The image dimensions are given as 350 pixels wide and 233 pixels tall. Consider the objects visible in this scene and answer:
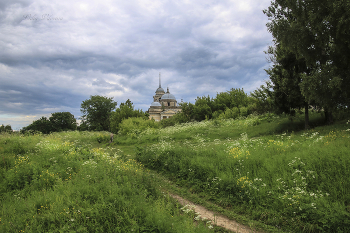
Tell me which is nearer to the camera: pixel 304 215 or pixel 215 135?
pixel 304 215

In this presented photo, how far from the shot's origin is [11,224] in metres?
4.09

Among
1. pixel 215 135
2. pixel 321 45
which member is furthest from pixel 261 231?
pixel 215 135

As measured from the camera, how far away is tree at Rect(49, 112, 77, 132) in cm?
4544

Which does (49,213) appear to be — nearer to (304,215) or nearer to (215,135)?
(304,215)

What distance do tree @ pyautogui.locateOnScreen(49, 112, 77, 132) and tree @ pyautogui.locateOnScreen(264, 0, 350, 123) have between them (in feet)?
152

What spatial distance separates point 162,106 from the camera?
2950 inches

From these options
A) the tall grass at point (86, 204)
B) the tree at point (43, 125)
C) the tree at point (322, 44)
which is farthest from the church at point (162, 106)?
the tall grass at point (86, 204)

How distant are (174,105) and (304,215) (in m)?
75.9

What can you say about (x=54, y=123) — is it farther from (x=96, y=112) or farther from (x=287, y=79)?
(x=287, y=79)

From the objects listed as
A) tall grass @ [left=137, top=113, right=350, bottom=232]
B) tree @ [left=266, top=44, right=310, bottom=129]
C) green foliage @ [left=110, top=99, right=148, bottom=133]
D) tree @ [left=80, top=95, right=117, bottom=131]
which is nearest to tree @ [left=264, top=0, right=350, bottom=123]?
tree @ [left=266, top=44, right=310, bottom=129]

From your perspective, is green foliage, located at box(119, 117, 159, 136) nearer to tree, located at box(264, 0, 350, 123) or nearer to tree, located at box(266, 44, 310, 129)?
tree, located at box(266, 44, 310, 129)

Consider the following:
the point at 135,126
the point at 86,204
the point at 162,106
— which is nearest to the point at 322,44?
the point at 86,204

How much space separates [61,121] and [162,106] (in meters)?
36.1

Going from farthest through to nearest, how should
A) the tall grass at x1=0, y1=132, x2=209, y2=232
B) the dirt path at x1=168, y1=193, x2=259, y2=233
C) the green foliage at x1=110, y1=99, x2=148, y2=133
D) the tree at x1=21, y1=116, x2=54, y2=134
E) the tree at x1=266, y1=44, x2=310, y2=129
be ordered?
the tree at x1=21, y1=116, x2=54, y2=134 < the green foliage at x1=110, y1=99, x2=148, y2=133 < the tree at x1=266, y1=44, x2=310, y2=129 < the dirt path at x1=168, y1=193, x2=259, y2=233 < the tall grass at x1=0, y1=132, x2=209, y2=232
